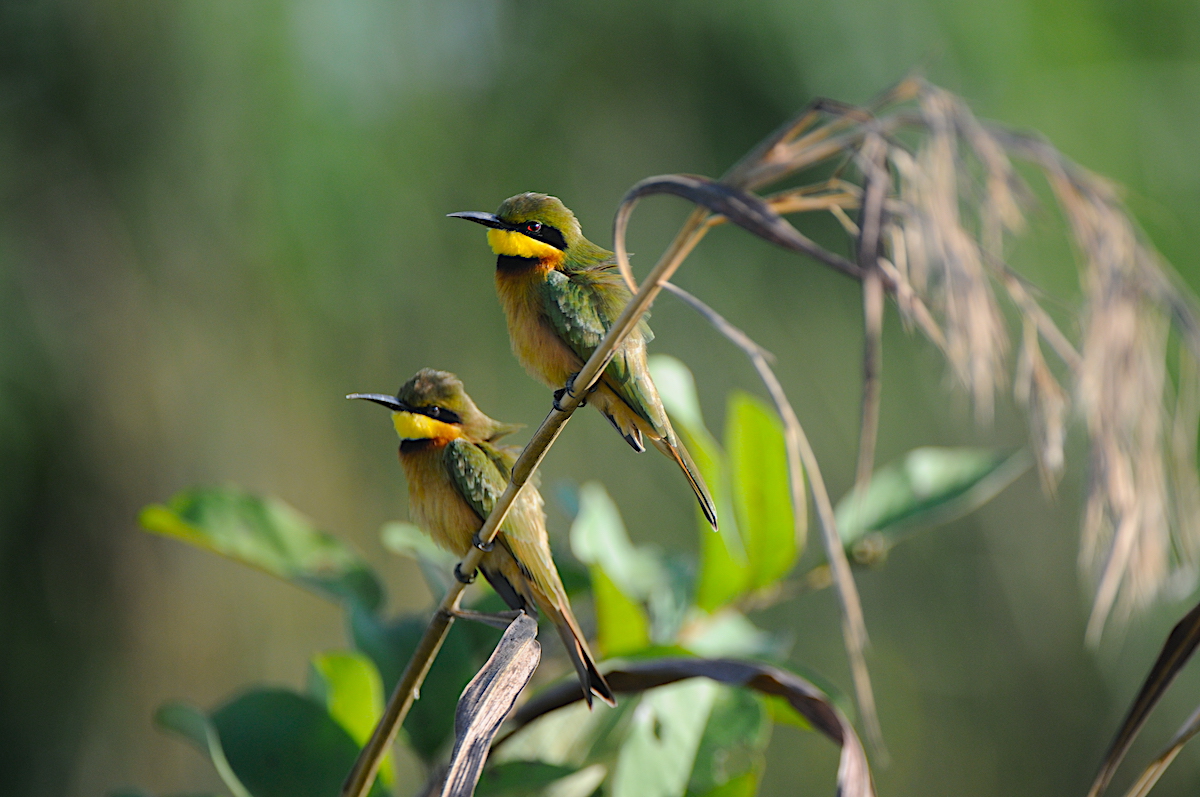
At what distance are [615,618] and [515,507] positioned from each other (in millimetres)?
239

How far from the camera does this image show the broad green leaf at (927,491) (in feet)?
2.66

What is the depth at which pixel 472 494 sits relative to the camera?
1.88ft

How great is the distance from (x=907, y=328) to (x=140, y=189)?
2058 millimetres

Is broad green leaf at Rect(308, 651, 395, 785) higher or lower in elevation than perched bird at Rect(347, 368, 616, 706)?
lower

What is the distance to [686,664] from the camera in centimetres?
51

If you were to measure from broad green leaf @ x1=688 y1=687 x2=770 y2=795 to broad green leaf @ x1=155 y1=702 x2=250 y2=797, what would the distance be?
0.97 feet

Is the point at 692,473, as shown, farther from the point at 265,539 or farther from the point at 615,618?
the point at 265,539

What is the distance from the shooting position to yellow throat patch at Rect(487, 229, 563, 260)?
0.49m

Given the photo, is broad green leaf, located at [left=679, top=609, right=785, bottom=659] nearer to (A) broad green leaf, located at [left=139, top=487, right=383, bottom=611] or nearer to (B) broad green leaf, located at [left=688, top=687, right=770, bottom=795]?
(B) broad green leaf, located at [left=688, top=687, right=770, bottom=795]

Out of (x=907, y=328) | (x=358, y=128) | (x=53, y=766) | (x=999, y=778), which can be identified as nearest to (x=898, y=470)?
(x=907, y=328)

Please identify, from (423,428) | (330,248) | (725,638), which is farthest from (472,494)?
(330,248)

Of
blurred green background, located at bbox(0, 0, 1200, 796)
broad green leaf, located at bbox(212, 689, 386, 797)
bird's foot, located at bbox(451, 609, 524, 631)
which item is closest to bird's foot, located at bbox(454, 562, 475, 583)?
bird's foot, located at bbox(451, 609, 524, 631)

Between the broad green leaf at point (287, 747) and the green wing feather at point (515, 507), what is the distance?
0.58 feet

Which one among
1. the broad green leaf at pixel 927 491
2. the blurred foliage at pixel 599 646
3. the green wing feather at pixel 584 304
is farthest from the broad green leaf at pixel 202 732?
the broad green leaf at pixel 927 491
